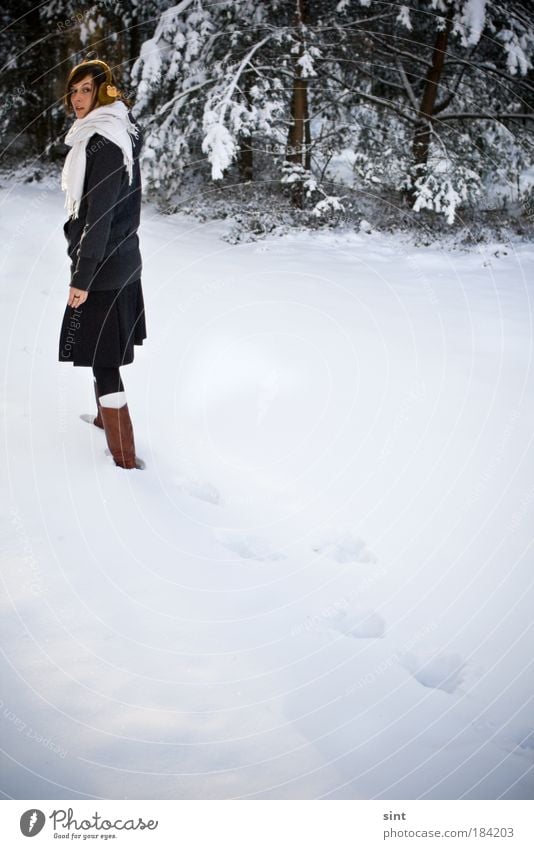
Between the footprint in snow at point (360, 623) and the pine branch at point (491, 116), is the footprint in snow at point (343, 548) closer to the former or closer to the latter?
the footprint in snow at point (360, 623)

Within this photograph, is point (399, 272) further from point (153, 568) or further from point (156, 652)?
point (156, 652)

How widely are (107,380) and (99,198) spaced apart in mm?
963

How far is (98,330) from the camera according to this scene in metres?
3.20

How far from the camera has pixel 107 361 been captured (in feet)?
10.6

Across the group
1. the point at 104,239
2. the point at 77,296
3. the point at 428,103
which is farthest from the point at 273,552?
the point at 428,103

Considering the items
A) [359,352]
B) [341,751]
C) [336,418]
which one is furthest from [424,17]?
[341,751]

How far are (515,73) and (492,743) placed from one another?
933 cm

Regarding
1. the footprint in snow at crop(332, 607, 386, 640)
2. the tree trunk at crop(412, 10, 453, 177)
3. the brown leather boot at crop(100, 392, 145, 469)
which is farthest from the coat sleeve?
the tree trunk at crop(412, 10, 453, 177)

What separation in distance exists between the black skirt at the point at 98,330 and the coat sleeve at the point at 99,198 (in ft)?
0.92

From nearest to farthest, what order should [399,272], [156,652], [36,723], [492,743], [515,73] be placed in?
[36,723], [492,743], [156,652], [399,272], [515,73]

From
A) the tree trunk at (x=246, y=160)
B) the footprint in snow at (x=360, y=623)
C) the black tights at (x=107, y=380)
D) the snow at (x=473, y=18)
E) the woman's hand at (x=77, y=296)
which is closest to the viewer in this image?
the footprint in snow at (x=360, y=623)

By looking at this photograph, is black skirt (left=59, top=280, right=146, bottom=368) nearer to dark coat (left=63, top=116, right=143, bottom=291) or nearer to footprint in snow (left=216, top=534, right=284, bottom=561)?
dark coat (left=63, top=116, right=143, bottom=291)

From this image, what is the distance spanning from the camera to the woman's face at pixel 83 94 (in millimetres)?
2850

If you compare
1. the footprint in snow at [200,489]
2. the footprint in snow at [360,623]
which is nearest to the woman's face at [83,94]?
the footprint in snow at [200,489]
